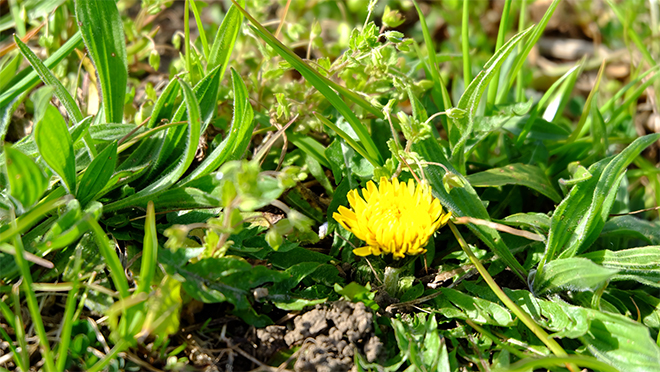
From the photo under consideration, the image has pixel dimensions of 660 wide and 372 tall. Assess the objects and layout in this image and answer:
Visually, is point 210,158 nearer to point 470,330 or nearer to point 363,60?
point 363,60

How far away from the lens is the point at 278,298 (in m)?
1.62

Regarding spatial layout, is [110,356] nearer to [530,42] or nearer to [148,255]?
[148,255]

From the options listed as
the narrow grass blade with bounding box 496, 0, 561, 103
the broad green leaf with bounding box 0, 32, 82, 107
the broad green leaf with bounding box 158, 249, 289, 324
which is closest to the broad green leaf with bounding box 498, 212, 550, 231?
the narrow grass blade with bounding box 496, 0, 561, 103

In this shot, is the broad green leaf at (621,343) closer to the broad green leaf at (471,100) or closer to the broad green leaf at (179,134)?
the broad green leaf at (471,100)

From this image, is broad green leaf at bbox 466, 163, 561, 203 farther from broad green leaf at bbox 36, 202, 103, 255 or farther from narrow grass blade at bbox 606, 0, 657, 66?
broad green leaf at bbox 36, 202, 103, 255

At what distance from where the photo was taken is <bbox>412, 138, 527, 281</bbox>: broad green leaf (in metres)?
1.82

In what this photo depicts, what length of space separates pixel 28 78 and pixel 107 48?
1.07 feet

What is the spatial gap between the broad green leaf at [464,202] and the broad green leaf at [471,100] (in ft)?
0.38

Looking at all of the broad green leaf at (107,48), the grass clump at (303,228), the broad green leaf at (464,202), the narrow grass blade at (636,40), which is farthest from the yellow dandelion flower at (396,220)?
the narrow grass blade at (636,40)

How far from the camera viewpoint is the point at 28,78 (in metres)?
1.96

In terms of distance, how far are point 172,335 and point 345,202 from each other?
770 mm

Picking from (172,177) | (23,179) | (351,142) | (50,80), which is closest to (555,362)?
(351,142)

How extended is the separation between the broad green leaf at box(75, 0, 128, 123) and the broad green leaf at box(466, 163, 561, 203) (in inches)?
53.8

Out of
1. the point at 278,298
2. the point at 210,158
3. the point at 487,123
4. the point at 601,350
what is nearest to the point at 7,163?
the point at 210,158
